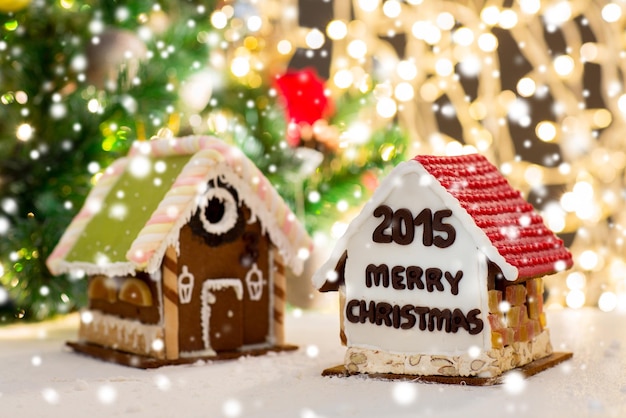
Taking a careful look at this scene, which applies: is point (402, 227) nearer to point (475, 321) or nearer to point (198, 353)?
point (475, 321)

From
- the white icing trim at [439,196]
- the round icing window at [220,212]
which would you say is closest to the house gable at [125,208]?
the round icing window at [220,212]

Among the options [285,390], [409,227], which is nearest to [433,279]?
[409,227]

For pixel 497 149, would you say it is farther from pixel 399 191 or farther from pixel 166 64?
pixel 399 191

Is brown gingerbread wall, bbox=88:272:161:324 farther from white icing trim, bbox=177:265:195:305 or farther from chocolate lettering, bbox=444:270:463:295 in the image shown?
chocolate lettering, bbox=444:270:463:295

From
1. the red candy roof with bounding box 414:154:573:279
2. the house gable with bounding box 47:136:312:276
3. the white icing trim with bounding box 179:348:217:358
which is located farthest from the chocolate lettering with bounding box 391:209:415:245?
the white icing trim with bounding box 179:348:217:358

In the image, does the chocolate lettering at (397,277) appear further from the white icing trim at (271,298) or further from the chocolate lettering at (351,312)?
the white icing trim at (271,298)

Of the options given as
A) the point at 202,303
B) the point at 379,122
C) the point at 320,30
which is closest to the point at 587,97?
the point at 379,122

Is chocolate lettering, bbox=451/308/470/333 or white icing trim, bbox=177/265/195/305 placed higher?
white icing trim, bbox=177/265/195/305
